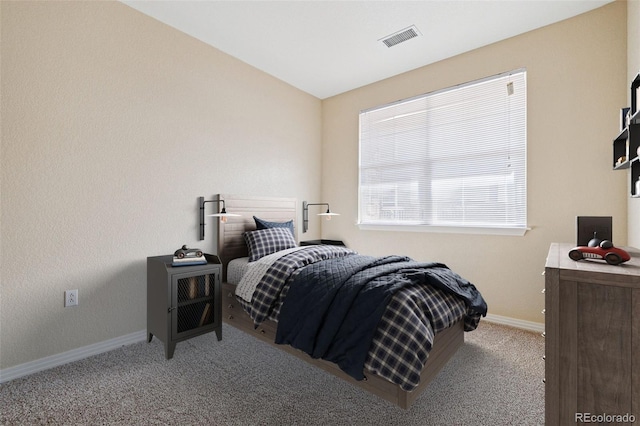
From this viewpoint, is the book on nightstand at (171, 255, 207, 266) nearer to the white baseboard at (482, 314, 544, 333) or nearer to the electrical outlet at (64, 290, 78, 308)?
the electrical outlet at (64, 290, 78, 308)

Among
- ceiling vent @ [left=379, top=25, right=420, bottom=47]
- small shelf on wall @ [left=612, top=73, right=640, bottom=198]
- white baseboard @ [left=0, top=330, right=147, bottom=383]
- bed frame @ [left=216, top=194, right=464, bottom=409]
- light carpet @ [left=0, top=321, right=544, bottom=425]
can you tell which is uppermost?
ceiling vent @ [left=379, top=25, right=420, bottom=47]

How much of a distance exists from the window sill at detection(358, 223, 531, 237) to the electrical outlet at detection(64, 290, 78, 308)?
3.01m

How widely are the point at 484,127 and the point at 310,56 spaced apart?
1990 mm

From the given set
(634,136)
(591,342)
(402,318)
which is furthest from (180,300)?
(634,136)

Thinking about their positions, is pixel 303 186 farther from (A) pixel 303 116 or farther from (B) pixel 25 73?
(B) pixel 25 73

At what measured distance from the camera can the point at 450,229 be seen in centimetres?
330

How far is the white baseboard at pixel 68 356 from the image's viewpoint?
198 cm

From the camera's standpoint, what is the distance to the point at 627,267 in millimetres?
1238

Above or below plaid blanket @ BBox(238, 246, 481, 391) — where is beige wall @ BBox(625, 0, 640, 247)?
above

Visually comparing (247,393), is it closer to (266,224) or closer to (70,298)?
(70,298)

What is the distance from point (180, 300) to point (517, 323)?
3060 millimetres

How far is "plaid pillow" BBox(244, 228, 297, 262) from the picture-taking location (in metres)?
2.96

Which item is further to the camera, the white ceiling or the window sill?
the window sill

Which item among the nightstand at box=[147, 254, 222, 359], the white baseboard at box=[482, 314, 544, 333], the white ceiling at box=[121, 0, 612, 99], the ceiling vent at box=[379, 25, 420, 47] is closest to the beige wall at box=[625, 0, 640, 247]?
the white ceiling at box=[121, 0, 612, 99]
